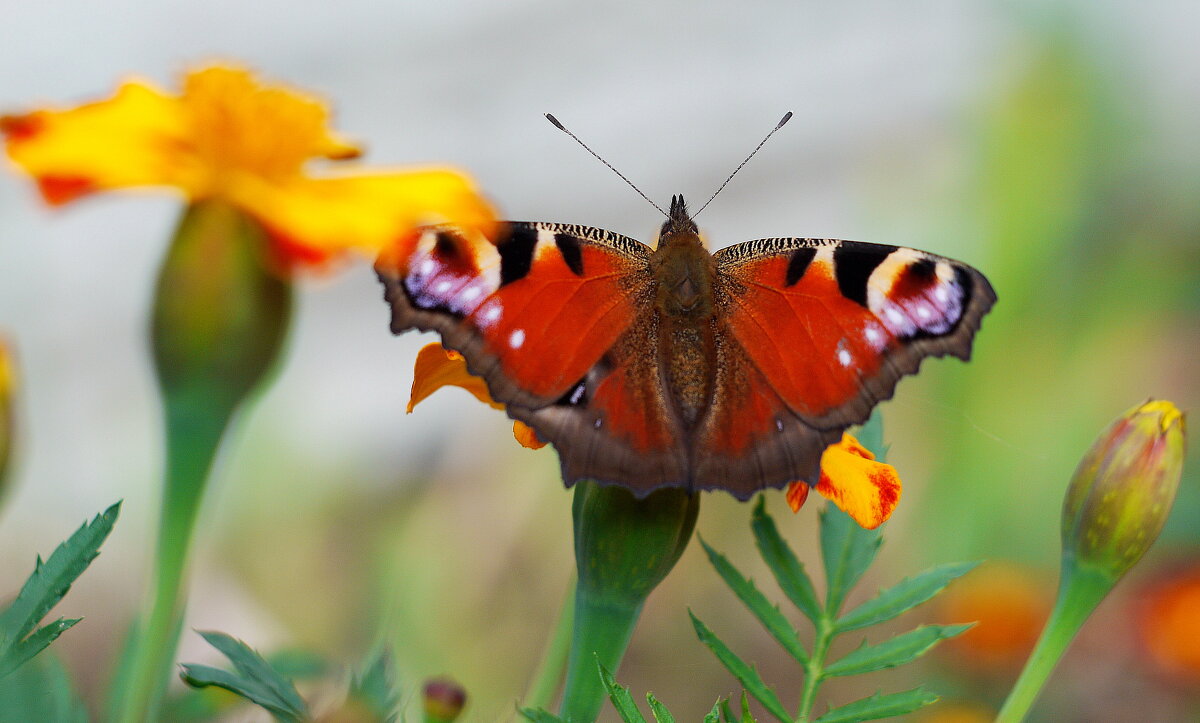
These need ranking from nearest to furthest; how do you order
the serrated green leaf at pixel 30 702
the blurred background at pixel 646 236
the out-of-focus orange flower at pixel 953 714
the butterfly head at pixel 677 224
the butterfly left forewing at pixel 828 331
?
the serrated green leaf at pixel 30 702, the butterfly left forewing at pixel 828 331, the butterfly head at pixel 677 224, the out-of-focus orange flower at pixel 953 714, the blurred background at pixel 646 236

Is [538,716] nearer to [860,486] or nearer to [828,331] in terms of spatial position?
[860,486]

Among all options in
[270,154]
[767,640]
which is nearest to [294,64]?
[767,640]

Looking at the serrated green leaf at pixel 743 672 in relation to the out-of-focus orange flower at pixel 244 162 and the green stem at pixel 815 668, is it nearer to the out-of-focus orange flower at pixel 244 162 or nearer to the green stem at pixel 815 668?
the green stem at pixel 815 668

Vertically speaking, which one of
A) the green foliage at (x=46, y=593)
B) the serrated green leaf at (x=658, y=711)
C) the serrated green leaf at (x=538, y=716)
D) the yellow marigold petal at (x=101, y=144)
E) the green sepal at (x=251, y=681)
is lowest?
the serrated green leaf at (x=658, y=711)

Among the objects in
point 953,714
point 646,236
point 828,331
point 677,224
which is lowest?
point 953,714

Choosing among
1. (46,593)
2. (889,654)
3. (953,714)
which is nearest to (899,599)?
(889,654)

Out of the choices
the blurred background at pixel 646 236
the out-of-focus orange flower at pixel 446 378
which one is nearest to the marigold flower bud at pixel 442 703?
the out-of-focus orange flower at pixel 446 378

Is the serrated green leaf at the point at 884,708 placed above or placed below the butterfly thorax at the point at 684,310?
below
